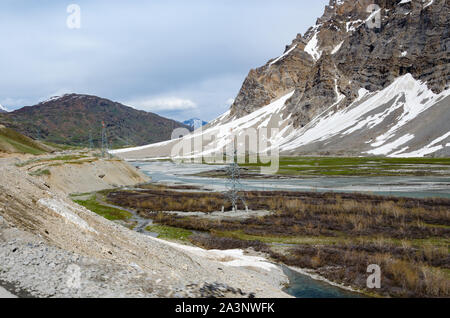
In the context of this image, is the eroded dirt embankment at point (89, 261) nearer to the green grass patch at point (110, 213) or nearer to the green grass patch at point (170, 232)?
the green grass patch at point (170, 232)

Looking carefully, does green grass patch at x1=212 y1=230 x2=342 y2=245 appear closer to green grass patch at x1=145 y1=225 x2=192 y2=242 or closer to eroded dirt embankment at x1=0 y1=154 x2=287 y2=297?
green grass patch at x1=145 y1=225 x2=192 y2=242

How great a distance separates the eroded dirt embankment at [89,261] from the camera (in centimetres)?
1069

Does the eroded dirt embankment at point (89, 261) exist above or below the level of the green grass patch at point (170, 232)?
above

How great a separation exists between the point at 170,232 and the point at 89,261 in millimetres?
24629

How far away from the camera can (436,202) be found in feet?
152

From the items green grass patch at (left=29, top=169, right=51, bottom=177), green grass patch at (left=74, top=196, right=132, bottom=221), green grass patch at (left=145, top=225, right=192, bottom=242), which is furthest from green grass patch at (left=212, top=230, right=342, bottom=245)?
green grass patch at (left=29, top=169, right=51, bottom=177)

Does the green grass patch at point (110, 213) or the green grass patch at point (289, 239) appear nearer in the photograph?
the green grass patch at point (289, 239)

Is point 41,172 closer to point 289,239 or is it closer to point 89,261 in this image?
point 289,239

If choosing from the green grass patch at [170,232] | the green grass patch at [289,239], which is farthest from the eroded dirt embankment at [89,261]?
the green grass patch at [170,232]

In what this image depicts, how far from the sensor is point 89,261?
12.3 meters

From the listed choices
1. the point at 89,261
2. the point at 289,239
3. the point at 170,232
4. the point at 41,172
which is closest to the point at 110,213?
the point at 170,232

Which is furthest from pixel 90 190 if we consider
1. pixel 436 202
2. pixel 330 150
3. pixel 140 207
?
pixel 330 150

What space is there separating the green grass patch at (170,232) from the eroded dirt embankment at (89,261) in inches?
404

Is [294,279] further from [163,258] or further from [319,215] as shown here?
[319,215]
